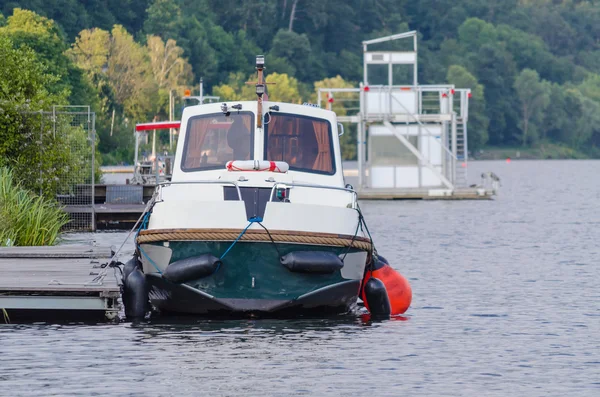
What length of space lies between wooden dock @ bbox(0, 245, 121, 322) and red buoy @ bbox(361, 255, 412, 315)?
13.2 ft

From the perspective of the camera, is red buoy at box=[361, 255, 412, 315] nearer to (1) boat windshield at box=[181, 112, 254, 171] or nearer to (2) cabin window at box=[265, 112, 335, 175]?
(2) cabin window at box=[265, 112, 335, 175]

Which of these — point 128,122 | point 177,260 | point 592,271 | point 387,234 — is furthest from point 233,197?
point 128,122

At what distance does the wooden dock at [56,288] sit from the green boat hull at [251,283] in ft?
2.86

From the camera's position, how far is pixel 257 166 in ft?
70.5

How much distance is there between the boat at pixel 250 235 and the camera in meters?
20.0

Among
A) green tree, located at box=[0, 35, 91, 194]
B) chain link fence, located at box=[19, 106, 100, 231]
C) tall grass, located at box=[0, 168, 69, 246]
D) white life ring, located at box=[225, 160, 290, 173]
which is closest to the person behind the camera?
white life ring, located at box=[225, 160, 290, 173]

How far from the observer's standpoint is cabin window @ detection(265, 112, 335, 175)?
22422 millimetres

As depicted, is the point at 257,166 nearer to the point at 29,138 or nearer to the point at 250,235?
the point at 250,235

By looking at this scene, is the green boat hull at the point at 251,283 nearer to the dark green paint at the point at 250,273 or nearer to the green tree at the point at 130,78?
the dark green paint at the point at 250,273

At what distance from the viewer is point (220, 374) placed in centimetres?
1669

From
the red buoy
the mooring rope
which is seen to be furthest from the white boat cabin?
the red buoy

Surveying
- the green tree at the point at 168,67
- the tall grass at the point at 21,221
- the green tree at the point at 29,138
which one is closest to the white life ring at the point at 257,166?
the tall grass at the point at 21,221

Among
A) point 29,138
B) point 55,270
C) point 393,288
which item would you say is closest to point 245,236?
point 393,288

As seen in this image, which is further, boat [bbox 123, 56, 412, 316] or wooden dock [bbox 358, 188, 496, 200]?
wooden dock [bbox 358, 188, 496, 200]
